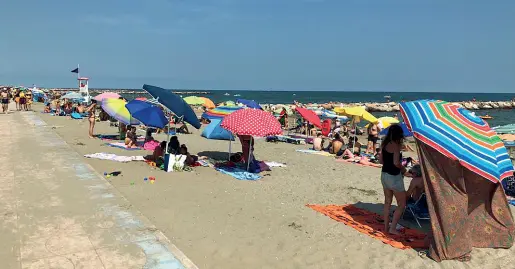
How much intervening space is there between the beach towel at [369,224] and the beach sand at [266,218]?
17 cm

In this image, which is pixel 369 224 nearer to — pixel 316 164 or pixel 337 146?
pixel 316 164

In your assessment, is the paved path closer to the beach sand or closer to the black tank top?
the beach sand

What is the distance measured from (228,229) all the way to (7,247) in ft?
9.18

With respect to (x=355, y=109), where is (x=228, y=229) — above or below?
below

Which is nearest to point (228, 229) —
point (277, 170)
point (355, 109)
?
point (277, 170)

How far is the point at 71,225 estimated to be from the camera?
540cm

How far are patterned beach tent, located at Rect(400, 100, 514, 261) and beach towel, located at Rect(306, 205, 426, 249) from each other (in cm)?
48

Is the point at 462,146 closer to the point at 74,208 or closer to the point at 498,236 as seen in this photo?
the point at 498,236

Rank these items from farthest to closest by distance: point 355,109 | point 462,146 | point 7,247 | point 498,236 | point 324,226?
point 355,109 < point 324,226 < point 498,236 < point 462,146 < point 7,247

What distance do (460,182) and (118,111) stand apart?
1079 centimetres

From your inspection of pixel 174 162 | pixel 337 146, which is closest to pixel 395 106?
pixel 337 146

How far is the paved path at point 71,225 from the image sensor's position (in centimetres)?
442

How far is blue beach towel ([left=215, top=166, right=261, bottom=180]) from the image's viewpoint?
9336 mm

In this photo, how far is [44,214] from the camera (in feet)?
19.1
